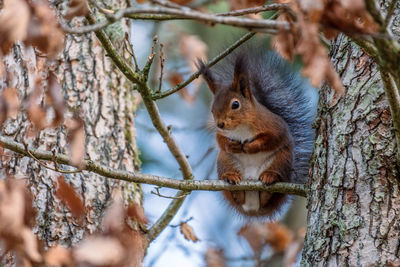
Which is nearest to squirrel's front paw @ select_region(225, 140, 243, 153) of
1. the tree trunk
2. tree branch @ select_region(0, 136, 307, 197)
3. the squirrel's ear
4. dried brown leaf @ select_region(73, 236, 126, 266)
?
the squirrel's ear

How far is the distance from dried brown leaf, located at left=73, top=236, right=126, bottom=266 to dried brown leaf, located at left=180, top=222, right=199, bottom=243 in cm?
207

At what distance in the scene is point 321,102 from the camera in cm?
256

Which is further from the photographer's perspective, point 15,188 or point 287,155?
point 287,155

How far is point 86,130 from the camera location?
3180 millimetres

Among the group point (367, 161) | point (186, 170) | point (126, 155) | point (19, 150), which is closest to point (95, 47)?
point (126, 155)

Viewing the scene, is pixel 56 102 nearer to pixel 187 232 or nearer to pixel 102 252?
pixel 102 252

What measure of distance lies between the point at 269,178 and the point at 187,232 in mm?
735

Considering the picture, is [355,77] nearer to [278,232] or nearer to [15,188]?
[15,188]

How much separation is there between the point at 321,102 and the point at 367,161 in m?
0.45

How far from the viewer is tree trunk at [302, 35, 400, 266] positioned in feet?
6.82

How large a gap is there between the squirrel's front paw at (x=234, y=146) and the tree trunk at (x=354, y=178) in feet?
2.59

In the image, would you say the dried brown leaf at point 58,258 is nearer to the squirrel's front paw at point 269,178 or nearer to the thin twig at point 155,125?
the thin twig at point 155,125

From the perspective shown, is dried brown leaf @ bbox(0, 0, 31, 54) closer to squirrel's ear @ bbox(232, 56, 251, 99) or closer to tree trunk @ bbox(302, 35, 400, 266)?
tree trunk @ bbox(302, 35, 400, 266)

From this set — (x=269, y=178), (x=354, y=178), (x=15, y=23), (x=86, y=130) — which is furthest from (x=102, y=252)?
(x=86, y=130)
